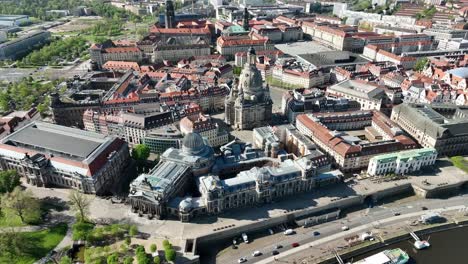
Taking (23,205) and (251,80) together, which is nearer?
(23,205)

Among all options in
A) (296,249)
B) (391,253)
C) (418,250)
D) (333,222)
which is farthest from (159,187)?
(418,250)

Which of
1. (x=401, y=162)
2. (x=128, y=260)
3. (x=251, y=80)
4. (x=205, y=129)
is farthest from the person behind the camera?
(x=251, y=80)

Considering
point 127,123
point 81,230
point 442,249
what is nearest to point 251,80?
point 127,123

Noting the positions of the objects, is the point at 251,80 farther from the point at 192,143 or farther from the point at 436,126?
the point at 436,126

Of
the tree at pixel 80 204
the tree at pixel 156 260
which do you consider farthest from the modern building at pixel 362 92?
the tree at pixel 80 204

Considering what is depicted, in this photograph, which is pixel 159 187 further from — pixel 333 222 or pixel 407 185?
pixel 407 185

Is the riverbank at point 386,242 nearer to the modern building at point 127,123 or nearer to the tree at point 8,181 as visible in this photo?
the modern building at point 127,123
